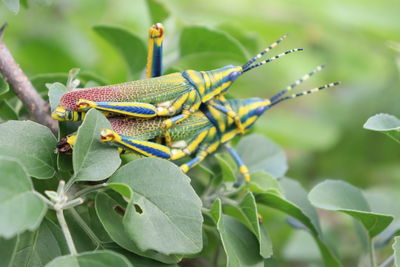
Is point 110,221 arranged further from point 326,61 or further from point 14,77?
point 326,61

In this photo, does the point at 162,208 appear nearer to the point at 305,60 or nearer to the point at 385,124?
the point at 385,124

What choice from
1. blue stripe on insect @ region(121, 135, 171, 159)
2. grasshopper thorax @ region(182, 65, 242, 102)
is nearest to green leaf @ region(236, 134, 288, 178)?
grasshopper thorax @ region(182, 65, 242, 102)

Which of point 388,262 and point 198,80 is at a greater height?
point 198,80

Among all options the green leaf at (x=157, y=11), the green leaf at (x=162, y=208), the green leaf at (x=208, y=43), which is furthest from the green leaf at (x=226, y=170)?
the green leaf at (x=157, y=11)

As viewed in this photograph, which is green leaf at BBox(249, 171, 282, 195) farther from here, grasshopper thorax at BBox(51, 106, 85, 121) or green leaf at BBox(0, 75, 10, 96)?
green leaf at BBox(0, 75, 10, 96)

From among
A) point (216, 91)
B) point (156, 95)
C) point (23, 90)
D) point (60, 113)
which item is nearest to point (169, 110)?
point (156, 95)

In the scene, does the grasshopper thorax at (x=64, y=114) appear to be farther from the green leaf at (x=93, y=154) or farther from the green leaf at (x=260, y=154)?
the green leaf at (x=260, y=154)
